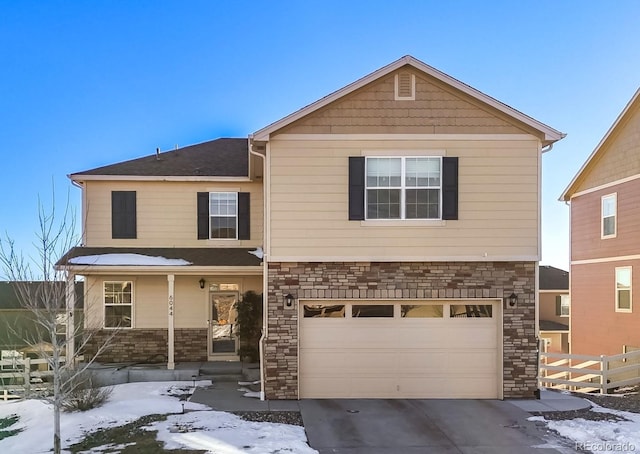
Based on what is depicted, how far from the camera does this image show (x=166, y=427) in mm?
→ 7938

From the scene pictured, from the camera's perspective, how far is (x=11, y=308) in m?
20.9

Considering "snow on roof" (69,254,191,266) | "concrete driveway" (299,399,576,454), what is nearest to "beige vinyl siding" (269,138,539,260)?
"concrete driveway" (299,399,576,454)

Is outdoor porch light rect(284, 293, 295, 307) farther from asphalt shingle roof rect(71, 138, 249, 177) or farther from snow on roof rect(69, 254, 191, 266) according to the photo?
asphalt shingle roof rect(71, 138, 249, 177)

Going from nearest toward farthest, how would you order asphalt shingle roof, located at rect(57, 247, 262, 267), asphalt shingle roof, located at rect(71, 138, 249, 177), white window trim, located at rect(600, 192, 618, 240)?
1. asphalt shingle roof, located at rect(57, 247, 262, 267)
2. asphalt shingle roof, located at rect(71, 138, 249, 177)
3. white window trim, located at rect(600, 192, 618, 240)

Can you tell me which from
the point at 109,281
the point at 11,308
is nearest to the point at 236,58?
the point at 109,281

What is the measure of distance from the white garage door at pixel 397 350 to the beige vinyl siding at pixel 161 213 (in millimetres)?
4658

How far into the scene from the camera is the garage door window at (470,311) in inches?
400

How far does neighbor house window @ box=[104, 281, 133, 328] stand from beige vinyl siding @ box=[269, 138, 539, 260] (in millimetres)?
6013

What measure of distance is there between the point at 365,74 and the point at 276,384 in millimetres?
6550

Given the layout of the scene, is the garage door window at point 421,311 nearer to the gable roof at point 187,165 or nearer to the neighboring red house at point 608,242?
the gable roof at point 187,165

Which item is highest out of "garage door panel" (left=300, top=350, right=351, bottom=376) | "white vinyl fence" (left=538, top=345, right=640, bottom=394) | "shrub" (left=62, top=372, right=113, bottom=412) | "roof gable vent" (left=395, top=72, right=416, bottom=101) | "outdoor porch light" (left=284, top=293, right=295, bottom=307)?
"roof gable vent" (left=395, top=72, right=416, bottom=101)

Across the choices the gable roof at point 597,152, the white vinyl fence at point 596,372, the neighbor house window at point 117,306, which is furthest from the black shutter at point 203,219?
the gable roof at point 597,152

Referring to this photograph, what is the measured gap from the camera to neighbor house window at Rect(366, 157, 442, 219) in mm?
9898

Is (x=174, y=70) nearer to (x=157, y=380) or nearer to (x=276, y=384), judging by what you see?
(x=157, y=380)
